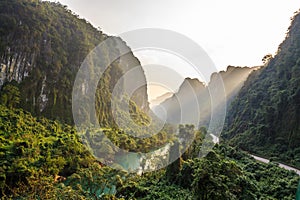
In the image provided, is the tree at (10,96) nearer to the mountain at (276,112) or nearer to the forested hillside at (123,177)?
the forested hillside at (123,177)

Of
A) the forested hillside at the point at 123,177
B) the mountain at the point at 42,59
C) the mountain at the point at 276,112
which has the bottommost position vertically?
the forested hillside at the point at 123,177

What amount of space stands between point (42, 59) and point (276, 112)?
23.3 meters

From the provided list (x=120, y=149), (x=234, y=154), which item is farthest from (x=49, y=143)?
(x=234, y=154)

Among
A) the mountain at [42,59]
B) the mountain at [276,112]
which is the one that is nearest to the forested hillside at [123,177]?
the mountain at [276,112]

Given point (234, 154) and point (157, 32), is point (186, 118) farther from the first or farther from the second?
point (157, 32)

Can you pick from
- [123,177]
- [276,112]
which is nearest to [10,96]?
[123,177]

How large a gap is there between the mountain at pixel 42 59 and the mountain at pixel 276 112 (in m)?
16.4

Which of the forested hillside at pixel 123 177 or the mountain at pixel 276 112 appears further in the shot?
the mountain at pixel 276 112

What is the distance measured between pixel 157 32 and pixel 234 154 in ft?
32.3

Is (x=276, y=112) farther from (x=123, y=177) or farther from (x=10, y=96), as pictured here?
(x=10, y=96)

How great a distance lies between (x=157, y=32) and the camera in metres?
8.80

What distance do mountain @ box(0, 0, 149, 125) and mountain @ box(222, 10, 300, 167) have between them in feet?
53.7

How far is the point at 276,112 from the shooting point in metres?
18.0

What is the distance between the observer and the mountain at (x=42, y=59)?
81.4 ft
